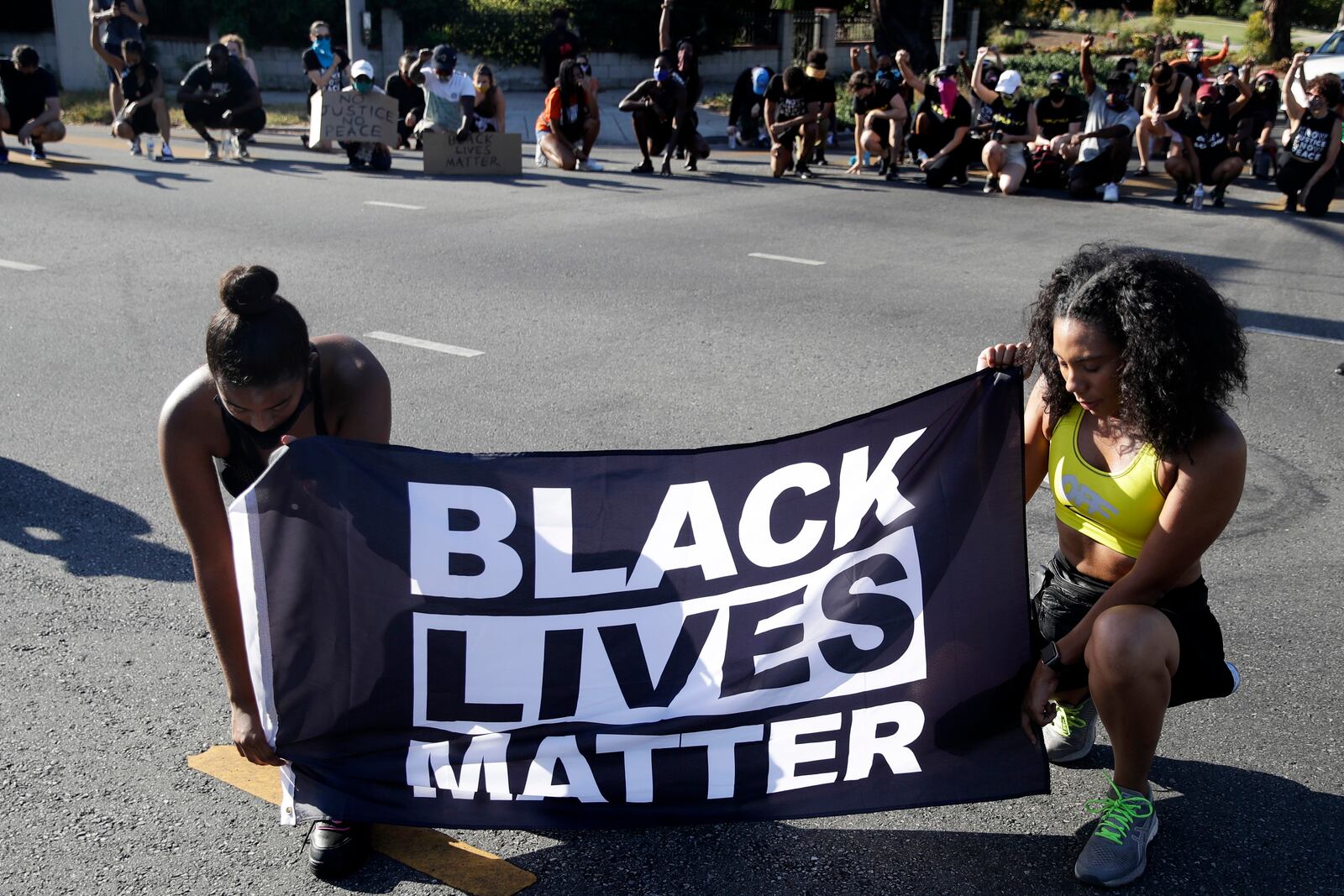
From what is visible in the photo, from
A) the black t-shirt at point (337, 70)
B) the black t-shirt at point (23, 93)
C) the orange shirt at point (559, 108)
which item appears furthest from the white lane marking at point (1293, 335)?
the black t-shirt at point (23, 93)

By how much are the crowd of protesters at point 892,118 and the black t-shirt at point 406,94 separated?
2.11ft

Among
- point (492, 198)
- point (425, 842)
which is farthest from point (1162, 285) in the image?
point (492, 198)

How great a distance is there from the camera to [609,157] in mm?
17500

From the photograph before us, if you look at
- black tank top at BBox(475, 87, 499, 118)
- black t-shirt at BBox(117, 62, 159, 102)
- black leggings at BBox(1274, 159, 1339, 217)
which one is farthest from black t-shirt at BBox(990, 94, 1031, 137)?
black t-shirt at BBox(117, 62, 159, 102)

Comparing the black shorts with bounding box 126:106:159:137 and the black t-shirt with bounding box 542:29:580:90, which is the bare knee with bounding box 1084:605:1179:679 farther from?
the black t-shirt with bounding box 542:29:580:90

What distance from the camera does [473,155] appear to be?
15.6 m

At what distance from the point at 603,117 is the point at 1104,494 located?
20.2 m

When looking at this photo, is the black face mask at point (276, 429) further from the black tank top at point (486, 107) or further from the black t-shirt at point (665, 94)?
the black tank top at point (486, 107)

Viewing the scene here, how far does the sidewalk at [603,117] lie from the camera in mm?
19969

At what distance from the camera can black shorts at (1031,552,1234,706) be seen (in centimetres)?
310

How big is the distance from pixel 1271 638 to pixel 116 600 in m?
3.88

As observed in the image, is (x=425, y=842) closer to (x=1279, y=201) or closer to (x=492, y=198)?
(x=492, y=198)

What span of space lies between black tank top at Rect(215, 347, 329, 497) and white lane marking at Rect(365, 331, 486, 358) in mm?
4271

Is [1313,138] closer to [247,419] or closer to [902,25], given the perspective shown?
[247,419]
